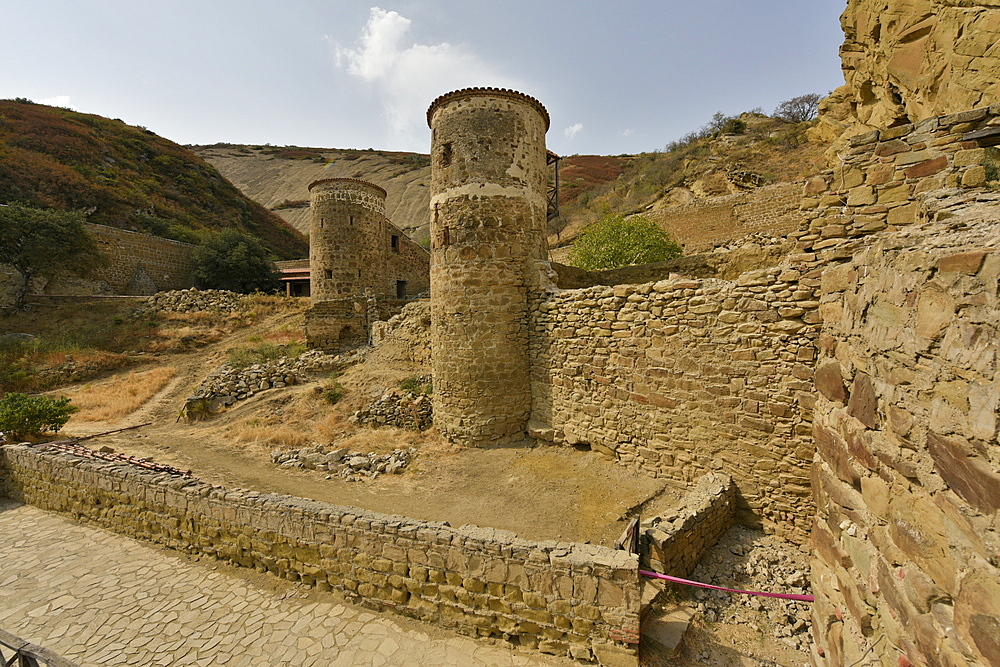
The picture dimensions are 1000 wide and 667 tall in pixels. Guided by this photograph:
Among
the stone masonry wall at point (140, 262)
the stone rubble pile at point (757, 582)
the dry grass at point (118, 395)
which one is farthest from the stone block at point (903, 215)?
the stone masonry wall at point (140, 262)

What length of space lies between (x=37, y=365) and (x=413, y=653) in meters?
21.7

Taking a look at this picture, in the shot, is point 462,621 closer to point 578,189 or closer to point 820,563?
point 820,563

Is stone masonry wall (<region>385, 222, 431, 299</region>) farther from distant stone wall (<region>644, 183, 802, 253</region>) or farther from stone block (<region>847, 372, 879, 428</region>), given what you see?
stone block (<region>847, 372, 879, 428</region>)

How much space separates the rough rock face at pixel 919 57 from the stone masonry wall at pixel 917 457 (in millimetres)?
9306

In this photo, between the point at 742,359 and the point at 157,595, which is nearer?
the point at 157,595

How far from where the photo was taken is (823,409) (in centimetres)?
327

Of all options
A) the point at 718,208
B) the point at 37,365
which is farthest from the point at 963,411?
the point at 37,365

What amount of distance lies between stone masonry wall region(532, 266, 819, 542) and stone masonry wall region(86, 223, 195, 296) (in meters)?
32.1

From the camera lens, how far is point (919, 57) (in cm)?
1006

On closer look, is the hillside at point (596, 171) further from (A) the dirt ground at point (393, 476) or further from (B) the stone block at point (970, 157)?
(B) the stone block at point (970, 157)

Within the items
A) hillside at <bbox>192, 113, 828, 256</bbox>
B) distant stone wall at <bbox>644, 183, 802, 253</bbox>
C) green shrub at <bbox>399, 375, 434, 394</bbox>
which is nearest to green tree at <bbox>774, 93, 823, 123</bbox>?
hillside at <bbox>192, 113, 828, 256</bbox>

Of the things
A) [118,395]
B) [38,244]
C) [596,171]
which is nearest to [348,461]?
[118,395]

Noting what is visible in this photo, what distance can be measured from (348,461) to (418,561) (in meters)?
4.97

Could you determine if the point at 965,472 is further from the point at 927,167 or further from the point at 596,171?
the point at 596,171
